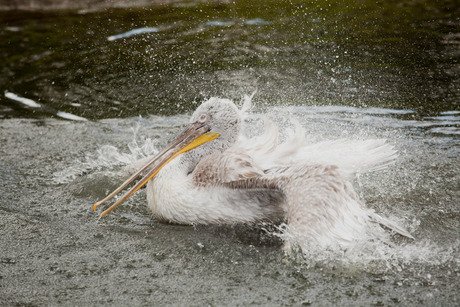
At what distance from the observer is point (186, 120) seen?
5.34m

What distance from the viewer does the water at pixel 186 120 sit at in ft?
9.93

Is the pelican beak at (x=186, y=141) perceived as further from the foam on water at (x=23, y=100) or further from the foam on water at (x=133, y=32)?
the foam on water at (x=133, y=32)

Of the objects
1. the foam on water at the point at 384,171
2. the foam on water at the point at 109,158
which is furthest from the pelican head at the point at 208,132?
the foam on water at the point at 109,158

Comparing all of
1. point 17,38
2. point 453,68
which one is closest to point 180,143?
point 453,68

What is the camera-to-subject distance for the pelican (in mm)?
3223

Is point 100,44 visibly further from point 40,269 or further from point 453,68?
point 40,269

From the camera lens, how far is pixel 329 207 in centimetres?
323

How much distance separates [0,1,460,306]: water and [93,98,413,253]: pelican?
131mm

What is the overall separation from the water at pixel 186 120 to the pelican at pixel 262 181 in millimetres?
131

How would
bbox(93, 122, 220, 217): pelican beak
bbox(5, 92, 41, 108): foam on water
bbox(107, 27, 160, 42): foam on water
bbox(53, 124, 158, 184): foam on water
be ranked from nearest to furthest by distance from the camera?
bbox(93, 122, 220, 217): pelican beak < bbox(53, 124, 158, 184): foam on water < bbox(5, 92, 41, 108): foam on water < bbox(107, 27, 160, 42): foam on water

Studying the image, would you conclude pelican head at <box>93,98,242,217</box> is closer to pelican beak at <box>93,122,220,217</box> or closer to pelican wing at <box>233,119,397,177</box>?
pelican beak at <box>93,122,220,217</box>

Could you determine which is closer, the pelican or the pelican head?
the pelican

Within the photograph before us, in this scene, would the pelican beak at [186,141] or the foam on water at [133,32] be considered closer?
the pelican beak at [186,141]

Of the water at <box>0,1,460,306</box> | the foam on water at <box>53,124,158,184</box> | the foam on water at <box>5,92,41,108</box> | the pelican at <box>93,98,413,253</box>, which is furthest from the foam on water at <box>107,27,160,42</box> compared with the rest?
the pelican at <box>93,98,413,253</box>
